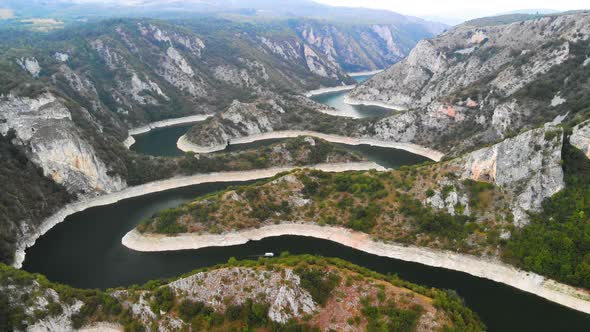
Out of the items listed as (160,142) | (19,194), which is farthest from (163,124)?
(19,194)

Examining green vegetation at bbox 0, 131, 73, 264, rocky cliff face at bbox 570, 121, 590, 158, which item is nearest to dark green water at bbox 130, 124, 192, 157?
green vegetation at bbox 0, 131, 73, 264

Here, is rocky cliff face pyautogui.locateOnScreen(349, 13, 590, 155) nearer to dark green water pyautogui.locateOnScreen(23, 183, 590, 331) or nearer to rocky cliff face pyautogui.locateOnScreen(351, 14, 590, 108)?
rocky cliff face pyautogui.locateOnScreen(351, 14, 590, 108)

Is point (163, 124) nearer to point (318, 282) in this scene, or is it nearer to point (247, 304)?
point (247, 304)

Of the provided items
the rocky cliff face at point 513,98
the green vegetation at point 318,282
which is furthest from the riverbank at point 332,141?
the green vegetation at point 318,282

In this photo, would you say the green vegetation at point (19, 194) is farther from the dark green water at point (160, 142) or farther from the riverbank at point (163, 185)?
the dark green water at point (160, 142)

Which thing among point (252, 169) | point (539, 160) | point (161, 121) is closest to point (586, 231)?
point (539, 160)

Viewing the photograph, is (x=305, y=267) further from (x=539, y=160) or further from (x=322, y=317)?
(x=539, y=160)

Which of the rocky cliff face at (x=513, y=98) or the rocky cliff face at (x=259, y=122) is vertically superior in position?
the rocky cliff face at (x=513, y=98)

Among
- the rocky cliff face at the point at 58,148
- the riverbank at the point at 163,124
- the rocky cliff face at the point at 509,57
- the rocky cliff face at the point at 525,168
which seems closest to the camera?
the rocky cliff face at the point at 525,168

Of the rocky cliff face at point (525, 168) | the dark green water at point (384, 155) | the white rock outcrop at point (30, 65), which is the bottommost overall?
the dark green water at point (384, 155)
